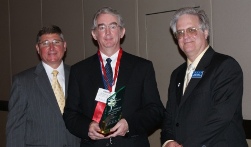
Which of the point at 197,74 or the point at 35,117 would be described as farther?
the point at 35,117

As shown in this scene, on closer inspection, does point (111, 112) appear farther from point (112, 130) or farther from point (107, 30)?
point (107, 30)

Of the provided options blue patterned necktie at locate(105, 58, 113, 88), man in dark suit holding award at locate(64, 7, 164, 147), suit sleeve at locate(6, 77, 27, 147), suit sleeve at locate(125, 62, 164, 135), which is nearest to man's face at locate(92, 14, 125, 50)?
man in dark suit holding award at locate(64, 7, 164, 147)

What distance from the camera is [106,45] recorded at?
3131mm

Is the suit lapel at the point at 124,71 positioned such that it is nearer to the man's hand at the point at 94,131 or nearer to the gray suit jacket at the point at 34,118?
the man's hand at the point at 94,131

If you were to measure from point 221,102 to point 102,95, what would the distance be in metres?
1.02

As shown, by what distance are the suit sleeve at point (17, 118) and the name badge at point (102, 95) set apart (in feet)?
2.51

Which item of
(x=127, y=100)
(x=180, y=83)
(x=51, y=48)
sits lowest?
(x=127, y=100)

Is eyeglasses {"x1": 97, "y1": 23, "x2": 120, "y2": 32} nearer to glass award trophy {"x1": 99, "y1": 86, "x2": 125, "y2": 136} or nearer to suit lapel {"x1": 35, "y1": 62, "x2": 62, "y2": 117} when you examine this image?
glass award trophy {"x1": 99, "y1": 86, "x2": 125, "y2": 136}

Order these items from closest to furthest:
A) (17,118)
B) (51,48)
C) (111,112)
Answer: (111,112), (17,118), (51,48)

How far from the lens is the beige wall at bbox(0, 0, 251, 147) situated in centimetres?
374

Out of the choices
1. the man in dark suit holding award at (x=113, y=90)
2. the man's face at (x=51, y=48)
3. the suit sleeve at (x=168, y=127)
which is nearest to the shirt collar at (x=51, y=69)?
the man's face at (x=51, y=48)

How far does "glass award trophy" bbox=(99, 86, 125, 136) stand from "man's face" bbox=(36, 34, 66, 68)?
3.05ft

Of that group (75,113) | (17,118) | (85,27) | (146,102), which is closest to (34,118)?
(17,118)

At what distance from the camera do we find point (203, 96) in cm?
269
